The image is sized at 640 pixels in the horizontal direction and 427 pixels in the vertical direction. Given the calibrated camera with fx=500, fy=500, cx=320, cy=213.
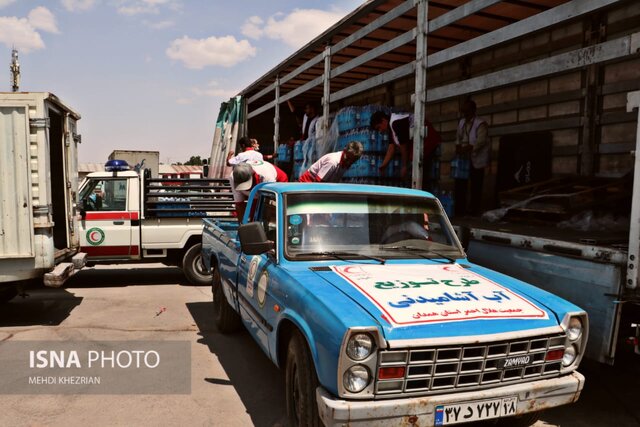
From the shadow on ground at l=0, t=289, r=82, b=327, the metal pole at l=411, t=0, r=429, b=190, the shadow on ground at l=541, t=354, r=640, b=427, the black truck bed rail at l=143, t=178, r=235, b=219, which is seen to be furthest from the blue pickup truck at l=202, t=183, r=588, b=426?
the black truck bed rail at l=143, t=178, r=235, b=219

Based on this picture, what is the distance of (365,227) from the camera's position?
403 centimetres

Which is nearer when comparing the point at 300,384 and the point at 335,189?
the point at 300,384

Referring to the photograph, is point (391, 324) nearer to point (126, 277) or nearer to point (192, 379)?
point (192, 379)

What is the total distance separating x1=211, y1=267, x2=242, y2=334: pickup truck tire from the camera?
5626 millimetres

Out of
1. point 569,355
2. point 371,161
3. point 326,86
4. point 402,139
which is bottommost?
point 569,355

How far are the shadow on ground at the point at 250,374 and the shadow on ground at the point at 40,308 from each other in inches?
78.9

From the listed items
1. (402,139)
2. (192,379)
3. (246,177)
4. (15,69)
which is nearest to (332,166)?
(246,177)

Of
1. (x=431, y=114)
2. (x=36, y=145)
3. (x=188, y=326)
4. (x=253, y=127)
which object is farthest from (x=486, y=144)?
(x=253, y=127)

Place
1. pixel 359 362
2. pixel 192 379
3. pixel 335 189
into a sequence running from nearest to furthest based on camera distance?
pixel 359 362, pixel 335 189, pixel 192 379

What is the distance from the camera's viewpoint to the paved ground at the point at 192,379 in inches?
146

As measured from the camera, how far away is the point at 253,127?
17578 mm

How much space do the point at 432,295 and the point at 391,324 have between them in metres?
0.51

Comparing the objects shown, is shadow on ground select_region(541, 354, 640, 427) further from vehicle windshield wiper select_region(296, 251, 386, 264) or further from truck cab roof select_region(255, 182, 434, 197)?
truck cab roof select_region(255, 182, 434, 197)

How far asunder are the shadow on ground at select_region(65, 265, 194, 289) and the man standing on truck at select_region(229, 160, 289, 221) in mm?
2682
